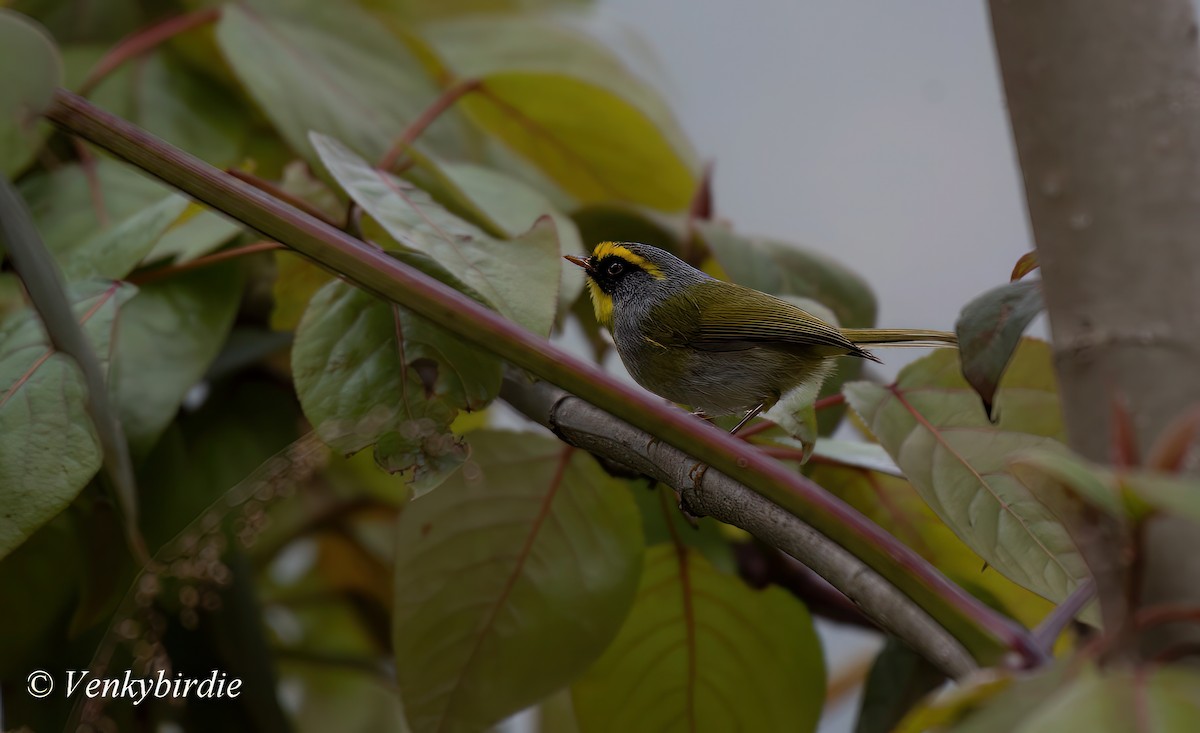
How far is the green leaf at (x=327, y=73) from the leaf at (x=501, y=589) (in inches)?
11.6

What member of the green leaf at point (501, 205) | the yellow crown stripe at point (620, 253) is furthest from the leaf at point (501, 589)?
the yellow crown stripe at point (620, 253)

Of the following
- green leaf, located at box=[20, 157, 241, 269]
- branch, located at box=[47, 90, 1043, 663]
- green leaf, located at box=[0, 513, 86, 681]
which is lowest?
green leaf, located at box=[0, 513, 86, 681]

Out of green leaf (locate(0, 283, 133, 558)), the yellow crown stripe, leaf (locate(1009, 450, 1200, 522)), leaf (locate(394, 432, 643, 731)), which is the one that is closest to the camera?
leaf (locate(1009, 450, 1200, 522))

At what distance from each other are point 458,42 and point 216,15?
294mm

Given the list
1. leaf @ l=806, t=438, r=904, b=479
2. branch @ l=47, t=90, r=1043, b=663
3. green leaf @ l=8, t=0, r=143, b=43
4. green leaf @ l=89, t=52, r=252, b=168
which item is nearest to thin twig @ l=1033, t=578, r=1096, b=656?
branch @ l=47, t=90, r=1043, b=663

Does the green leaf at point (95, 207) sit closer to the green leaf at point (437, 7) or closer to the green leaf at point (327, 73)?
the green leaf at point (327, 73)

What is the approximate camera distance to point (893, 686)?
0.69 metres

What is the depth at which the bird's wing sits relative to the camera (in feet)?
2.45

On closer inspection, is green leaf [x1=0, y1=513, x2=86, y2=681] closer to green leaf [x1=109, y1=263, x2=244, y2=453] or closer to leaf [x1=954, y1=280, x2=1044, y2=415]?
green leaf [x1=109, y1=263, x2=244, y2=453]

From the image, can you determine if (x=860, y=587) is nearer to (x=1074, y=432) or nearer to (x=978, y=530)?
(x=1074, y=432)

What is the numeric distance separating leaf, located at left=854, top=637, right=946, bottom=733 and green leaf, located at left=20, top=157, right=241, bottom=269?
54cm

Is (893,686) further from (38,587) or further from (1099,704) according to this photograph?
(38,587)

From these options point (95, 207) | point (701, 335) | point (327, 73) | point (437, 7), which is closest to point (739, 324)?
point (701, 335)

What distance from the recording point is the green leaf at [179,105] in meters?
0.89
